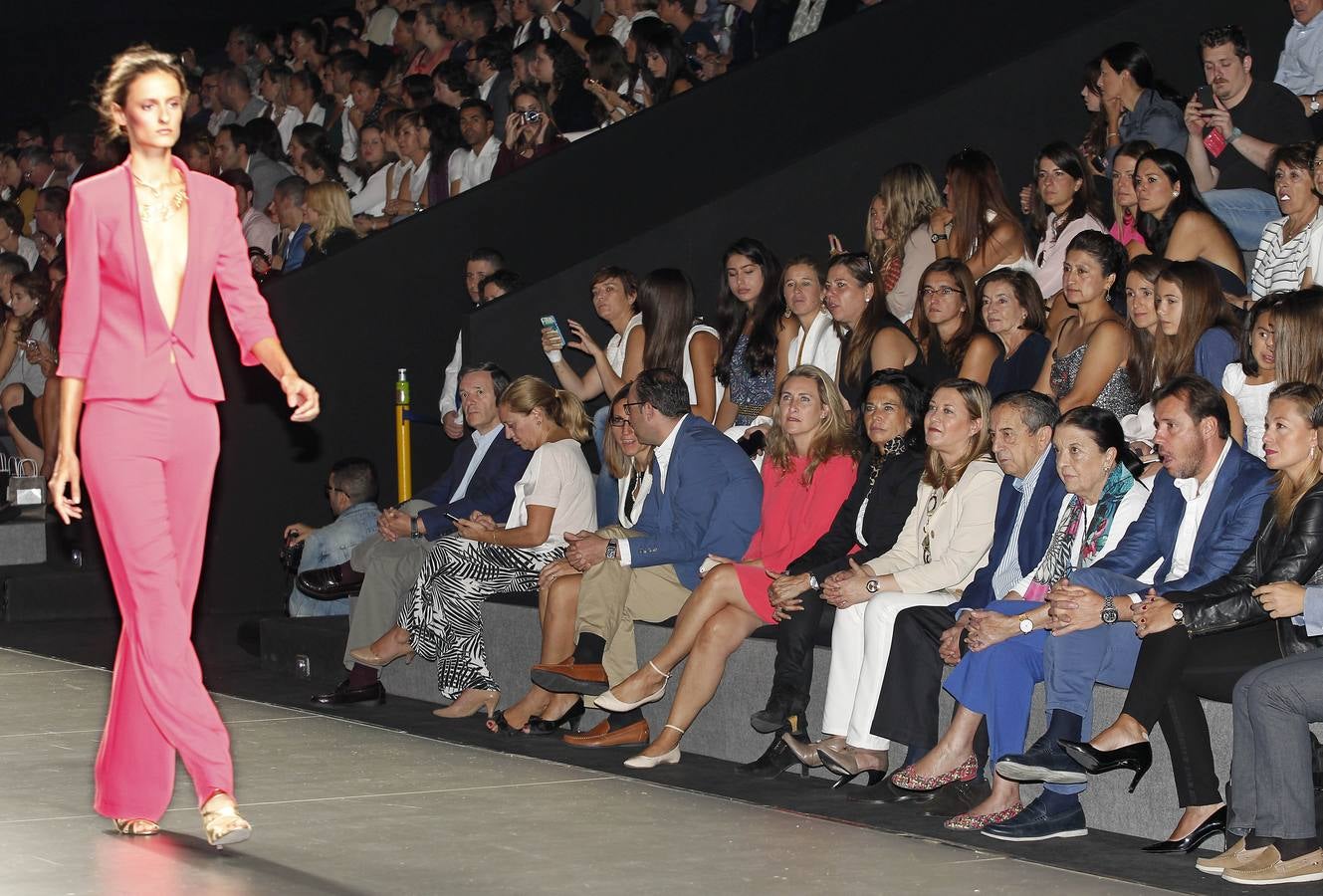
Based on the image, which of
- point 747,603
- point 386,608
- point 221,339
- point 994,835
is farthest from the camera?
point 221,339

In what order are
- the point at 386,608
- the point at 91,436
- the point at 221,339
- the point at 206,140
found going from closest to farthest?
1. the point at 91,436
2. the point at 386,608
3. the point at 221,339
4. the point at 206,140

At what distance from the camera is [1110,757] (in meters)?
4.68

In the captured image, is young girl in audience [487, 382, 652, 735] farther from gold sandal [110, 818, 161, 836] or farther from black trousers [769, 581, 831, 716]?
gold sandal [110, 818, 161, 836]

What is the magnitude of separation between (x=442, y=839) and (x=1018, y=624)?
158 cm

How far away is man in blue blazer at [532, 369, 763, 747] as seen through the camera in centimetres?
618

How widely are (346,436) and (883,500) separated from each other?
381 centimetres

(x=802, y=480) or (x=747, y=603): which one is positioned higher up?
(x=802, y=480)

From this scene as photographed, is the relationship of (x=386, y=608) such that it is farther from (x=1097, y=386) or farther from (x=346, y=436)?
(x=1097, y=386)

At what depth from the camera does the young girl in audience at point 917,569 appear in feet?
17.7

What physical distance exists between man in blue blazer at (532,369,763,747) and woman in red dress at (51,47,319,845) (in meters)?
1.98

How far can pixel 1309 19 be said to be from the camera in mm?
7570

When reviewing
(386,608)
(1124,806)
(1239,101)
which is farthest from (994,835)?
(1239,101)

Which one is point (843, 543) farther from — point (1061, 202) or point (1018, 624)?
point (1061, 202)

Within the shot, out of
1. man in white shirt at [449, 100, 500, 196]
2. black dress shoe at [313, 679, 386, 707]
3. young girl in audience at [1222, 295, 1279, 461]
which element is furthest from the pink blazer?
man in white shirt at [449, 100, 500, 196]
